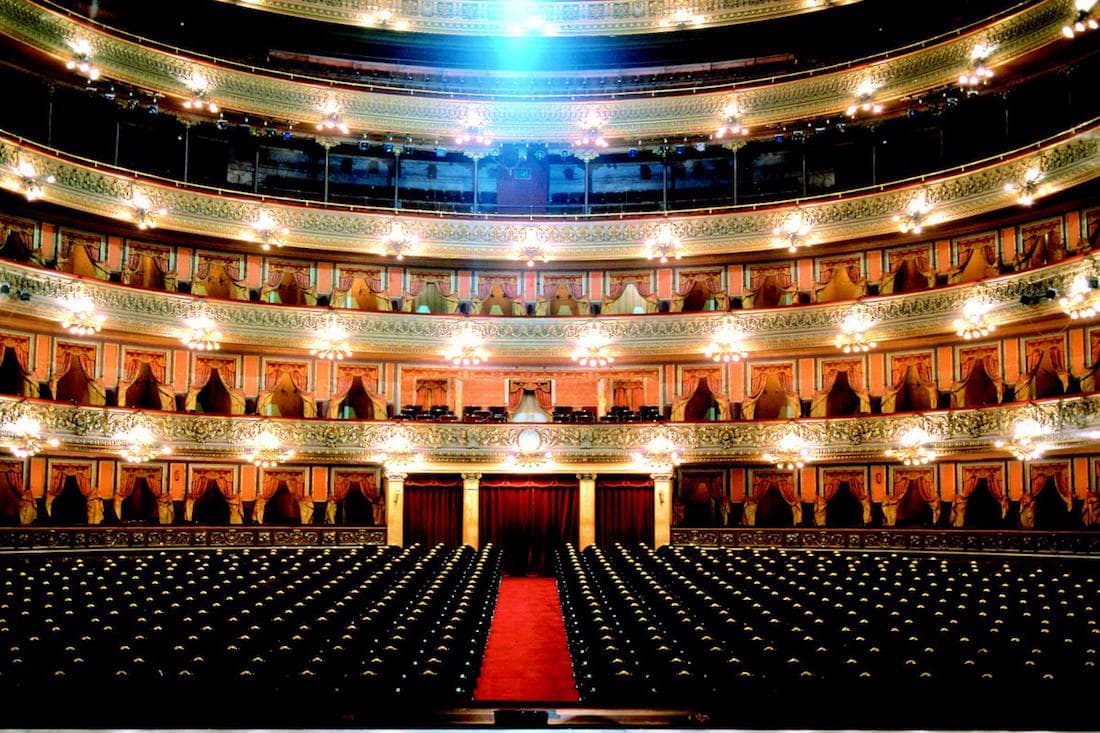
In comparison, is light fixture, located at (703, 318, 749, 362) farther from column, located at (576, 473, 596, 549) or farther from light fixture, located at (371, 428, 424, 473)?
light fixture, located at (371, 428, 424, 473)

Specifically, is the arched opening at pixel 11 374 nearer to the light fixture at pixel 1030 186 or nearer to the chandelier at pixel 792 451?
the chandelier at pixel 792 451

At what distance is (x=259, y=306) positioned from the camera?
22.9m

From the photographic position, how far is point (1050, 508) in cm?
2022

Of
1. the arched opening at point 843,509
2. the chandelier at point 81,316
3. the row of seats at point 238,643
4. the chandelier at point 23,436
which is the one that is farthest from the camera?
the arched opening at point 843,509

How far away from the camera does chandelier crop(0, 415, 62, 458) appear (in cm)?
1766

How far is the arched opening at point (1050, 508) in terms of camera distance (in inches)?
788

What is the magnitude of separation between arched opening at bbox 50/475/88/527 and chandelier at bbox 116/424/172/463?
1571mm

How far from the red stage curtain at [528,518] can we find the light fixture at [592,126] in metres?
9.60

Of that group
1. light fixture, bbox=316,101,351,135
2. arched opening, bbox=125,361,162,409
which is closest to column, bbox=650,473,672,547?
light fixture, bbox=316,101,351,135

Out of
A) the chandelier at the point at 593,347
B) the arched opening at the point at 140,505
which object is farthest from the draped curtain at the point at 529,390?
the arched opening at the point at 140,505

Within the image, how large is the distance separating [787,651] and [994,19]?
60.3 feet

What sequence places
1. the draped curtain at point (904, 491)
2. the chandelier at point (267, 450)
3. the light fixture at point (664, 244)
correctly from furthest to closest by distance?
the light fixture at point (664, 244)
the draped curtain at point (904, 491)
the chandelier at point (267, 450)

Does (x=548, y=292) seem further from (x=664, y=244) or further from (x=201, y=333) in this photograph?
(x=201, y=333)

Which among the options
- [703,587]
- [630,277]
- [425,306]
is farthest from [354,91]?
[703,587]
